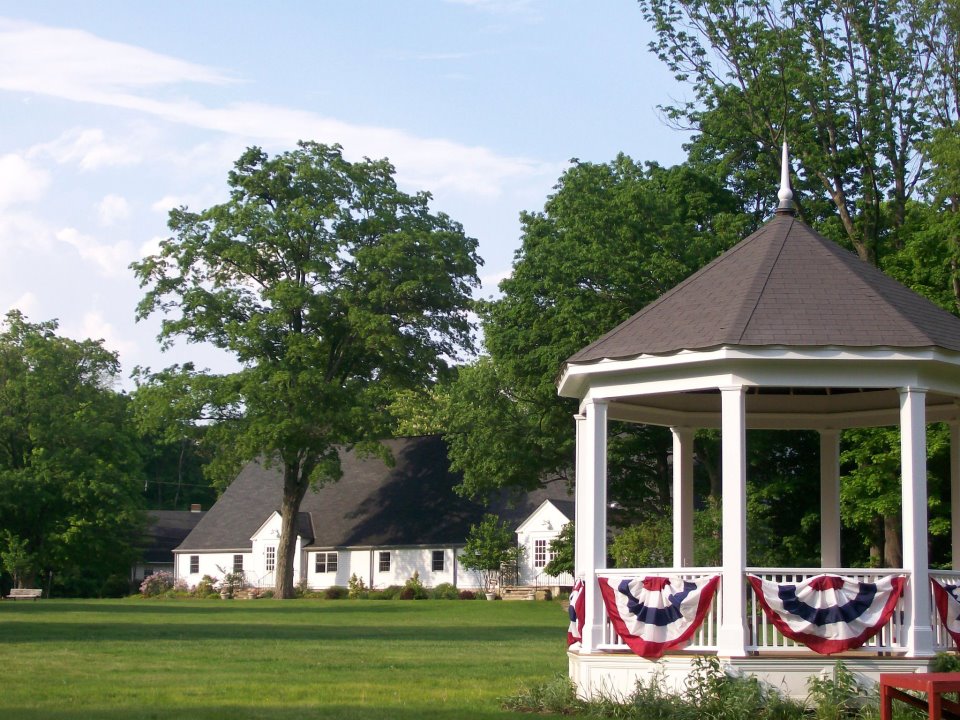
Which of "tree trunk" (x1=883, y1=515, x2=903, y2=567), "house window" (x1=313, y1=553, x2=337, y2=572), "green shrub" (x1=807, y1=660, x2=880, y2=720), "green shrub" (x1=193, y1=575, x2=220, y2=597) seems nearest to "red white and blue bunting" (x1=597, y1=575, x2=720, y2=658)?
"green shrub" (x1=807, y1=660, x2=880, y2=720)

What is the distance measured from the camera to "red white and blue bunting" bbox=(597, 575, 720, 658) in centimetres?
1504

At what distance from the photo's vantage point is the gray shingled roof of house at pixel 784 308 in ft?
49.4

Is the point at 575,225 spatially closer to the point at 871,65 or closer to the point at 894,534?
the point at 871,65

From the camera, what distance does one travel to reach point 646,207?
43.2 metres

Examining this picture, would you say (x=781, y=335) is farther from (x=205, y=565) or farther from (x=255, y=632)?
(x=205, y=565)

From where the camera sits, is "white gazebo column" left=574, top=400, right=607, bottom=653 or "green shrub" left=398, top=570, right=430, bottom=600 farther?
"green shrub" left=398, top=570, right=430, bottom=600

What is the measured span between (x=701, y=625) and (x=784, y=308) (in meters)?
3.85

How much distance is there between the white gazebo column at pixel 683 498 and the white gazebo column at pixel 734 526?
4.51m

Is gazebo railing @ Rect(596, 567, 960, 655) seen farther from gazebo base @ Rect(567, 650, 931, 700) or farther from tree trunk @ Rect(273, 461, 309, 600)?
tree trunk @ Rect(273, 461, 309, 600)

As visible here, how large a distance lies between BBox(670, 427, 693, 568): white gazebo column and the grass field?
2.78 metres

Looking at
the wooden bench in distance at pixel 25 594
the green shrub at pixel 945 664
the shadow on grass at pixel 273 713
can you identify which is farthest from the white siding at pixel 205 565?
the green shrub at pixel 945 664

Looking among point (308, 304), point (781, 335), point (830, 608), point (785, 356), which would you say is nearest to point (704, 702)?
point (830, 608)

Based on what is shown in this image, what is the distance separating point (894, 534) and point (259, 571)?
47213 mm

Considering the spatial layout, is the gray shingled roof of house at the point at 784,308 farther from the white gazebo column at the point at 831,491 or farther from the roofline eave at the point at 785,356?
the white gazebo column at the point at 831,491
